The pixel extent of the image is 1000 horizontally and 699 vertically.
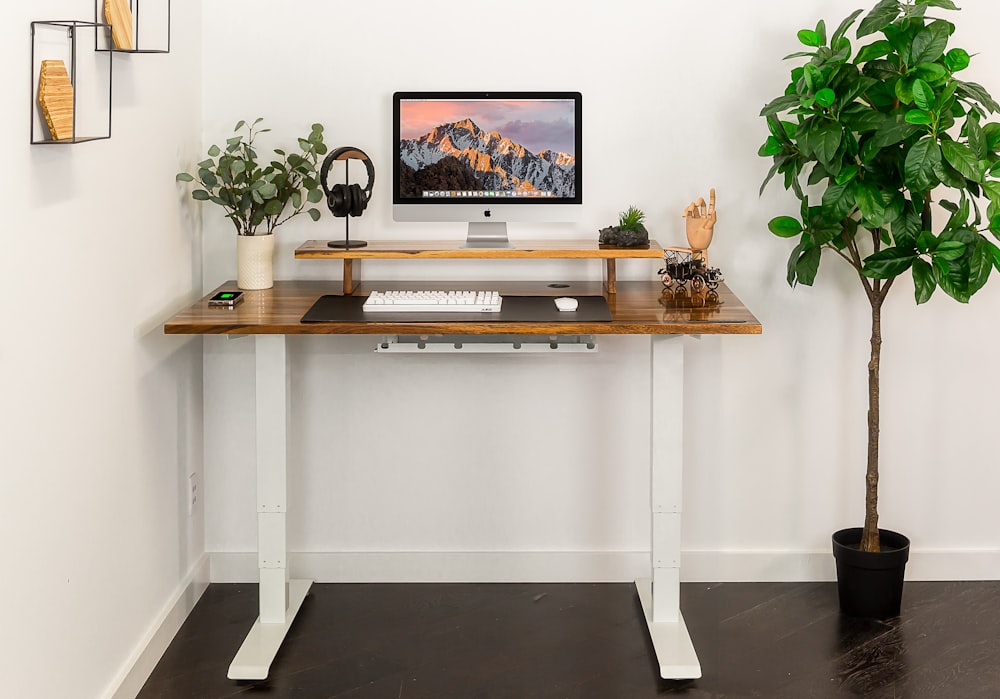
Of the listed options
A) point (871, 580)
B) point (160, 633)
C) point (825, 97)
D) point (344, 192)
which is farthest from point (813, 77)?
point (160, 633)

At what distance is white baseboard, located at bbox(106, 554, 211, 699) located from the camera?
281 cm

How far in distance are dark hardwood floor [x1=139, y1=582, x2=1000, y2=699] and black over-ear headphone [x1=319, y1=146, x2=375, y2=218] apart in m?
1.18

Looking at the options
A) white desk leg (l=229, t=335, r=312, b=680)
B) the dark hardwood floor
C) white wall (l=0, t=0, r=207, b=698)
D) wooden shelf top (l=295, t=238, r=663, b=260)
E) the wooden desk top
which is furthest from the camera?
wooden shelf top (l=295, t=238, r=663, b=260)

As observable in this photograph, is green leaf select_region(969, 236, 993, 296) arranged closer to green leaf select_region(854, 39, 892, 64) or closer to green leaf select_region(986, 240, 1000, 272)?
green leaf select_region(986, 240, 1000, 272)

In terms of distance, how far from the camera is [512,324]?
281 centimetres

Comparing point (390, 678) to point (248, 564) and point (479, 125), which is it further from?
point (479, 125)

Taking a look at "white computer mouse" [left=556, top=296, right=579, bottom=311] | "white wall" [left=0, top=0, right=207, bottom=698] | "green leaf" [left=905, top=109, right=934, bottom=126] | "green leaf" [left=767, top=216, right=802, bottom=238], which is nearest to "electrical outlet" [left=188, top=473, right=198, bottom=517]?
"white wall" [left=0, top=0, right=207, bottom=698]

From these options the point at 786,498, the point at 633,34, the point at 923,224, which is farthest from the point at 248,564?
the point at 923,224

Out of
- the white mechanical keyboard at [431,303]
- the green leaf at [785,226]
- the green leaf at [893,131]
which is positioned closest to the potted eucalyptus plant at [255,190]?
the white mechanical keyboard at [431,303]

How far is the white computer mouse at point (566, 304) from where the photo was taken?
9.77 feet

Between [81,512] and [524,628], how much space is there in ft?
4.35

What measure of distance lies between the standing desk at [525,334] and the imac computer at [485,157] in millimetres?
201

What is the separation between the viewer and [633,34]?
337 cm

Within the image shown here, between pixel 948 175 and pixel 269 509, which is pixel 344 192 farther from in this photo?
pixel 948 175
